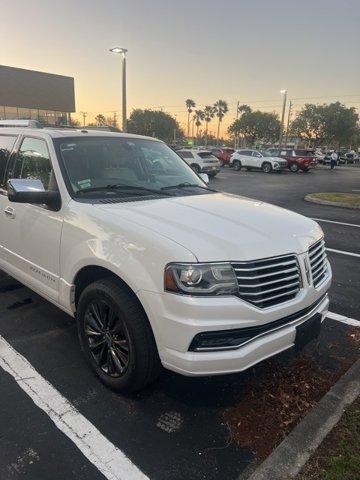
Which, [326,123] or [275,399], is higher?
[326,123]

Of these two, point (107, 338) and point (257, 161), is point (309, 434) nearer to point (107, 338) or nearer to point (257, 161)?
point (107, 338)

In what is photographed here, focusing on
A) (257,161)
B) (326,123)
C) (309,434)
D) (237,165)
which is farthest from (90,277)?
(326,123)

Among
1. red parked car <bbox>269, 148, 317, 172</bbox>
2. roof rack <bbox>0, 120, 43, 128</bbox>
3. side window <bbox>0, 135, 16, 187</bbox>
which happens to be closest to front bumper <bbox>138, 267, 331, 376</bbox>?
side window <bbox>0, 135, 16, 187</bbox>

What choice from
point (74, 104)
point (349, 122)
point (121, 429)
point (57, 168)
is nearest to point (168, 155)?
point (57, 168)

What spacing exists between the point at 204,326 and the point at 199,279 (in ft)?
0.91

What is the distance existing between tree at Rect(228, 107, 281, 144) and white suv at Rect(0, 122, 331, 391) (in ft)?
236

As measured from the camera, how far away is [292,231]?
300 centimetres

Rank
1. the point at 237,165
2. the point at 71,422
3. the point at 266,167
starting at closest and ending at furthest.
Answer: the point at 71,422 → the point at 266,167 → the point at 237,165

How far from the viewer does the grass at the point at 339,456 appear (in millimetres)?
2256

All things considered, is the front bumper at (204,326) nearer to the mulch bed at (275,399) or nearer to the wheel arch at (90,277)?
the wheel arch at (90,277)

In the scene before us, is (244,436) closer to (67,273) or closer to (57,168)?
(67,273)

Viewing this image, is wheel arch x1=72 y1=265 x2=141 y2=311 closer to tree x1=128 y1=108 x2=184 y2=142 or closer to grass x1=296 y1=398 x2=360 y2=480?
grass x1=296 y1=398 x2=360 y2=480

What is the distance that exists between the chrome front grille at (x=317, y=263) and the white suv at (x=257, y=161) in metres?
28.4

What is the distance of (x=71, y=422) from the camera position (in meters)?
2.76
